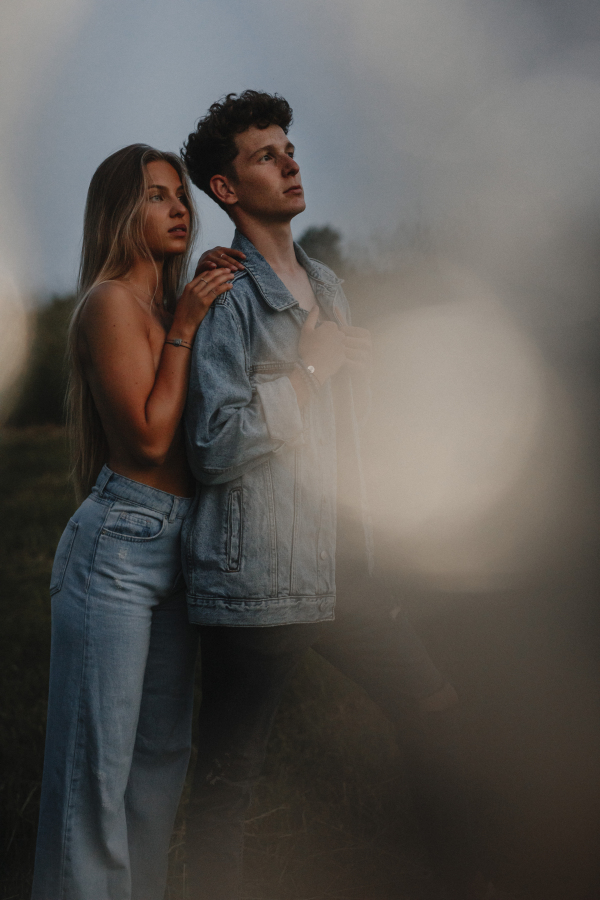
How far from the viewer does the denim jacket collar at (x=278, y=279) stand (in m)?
1.56

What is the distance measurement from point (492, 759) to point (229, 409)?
1743mm

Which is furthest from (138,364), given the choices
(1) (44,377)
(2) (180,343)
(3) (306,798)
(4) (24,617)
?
(1) (44,377)

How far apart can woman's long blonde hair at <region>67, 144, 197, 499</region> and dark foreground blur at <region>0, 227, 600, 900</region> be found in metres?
1.36

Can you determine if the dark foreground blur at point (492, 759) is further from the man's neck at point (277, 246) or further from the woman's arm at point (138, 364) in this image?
the woman's arm at point (138, 364)

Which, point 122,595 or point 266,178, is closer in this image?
point 122,595

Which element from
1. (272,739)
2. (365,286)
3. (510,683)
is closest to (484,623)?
(510,683)

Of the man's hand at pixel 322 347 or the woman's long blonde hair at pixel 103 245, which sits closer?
the man's hand at pixel 322 347

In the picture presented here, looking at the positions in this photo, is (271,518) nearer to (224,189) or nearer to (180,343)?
(180,343)

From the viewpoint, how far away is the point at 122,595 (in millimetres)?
1496

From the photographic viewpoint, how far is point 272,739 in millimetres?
2943

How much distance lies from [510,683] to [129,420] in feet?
5.68

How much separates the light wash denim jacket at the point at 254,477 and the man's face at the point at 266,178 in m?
0.19

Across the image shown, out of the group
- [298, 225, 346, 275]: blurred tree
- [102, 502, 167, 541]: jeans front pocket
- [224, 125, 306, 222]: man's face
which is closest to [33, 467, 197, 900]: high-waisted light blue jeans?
[102, 502, 167, 541]: jeans front pocket

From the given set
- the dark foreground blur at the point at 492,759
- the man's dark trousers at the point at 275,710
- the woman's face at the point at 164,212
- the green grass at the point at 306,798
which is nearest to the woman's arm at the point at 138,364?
the woman's face at the point at 164,212
